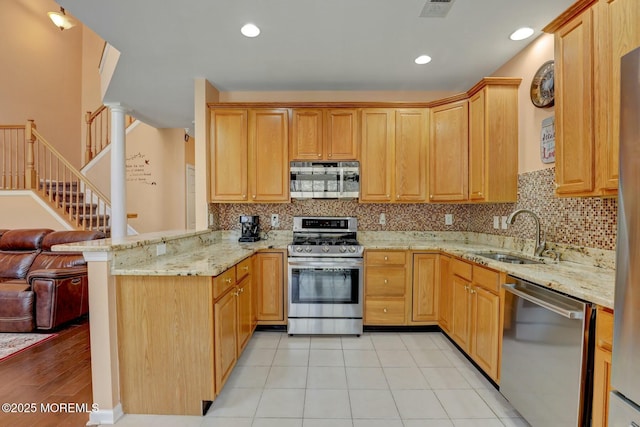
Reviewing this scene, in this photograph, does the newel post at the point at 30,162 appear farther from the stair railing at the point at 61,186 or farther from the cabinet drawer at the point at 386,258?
the cabinet drawer at the point at 386,258

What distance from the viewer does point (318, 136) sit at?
3389 mm

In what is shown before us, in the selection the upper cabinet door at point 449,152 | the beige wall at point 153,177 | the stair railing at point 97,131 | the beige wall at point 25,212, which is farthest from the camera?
the stair railing at point 97,131

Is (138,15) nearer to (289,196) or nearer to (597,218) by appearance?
(289,196)

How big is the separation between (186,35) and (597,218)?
3.46 metres

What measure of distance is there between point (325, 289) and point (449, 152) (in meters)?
2.02

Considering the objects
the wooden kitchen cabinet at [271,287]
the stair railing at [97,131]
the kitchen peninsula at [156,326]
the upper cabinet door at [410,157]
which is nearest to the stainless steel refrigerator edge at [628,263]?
the kitchen peninsula at [156,326]

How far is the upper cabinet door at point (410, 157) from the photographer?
337 cm

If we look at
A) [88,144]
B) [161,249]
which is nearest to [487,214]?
[161,249]

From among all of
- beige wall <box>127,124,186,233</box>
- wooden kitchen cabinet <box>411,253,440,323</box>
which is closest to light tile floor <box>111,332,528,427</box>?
wooden kitchen cabinet <box>411,253,440,323</box>

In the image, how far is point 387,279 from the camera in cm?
310

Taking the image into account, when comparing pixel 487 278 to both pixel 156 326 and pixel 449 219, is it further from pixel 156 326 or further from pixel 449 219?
pixel 156 326

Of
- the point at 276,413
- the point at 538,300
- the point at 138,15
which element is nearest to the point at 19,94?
the point at 138,15

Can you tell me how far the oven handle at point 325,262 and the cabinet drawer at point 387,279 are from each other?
0.69ft

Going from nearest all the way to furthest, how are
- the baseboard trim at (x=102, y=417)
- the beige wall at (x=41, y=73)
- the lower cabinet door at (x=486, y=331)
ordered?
1. the baseboard trim at (x=102, y=417)
2. the lower cabinet door at (x=486, y=331)
3. the beige wall at (x=41, y=73)
